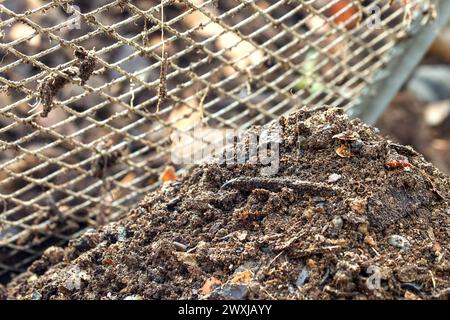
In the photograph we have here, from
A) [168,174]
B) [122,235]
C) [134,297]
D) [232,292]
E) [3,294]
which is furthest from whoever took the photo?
[168,174]

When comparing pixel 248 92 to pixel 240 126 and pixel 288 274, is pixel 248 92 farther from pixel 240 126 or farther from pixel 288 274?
pixel 288 274

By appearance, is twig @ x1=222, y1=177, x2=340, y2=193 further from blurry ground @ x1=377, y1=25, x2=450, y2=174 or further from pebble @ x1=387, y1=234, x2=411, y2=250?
blurry ground @ x1=377, y1=25, x2=450, y2=174

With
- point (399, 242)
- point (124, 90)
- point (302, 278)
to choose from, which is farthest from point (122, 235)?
point (124, 90)

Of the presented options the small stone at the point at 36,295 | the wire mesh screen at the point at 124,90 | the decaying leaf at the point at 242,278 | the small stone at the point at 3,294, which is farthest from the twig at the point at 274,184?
the small stone at the point at 3,294

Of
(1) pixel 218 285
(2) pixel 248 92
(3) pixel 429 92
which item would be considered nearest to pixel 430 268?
(1) pixel 218 285

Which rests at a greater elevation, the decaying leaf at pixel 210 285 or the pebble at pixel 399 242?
the pebble at pixel 399 242

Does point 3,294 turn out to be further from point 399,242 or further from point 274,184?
point 399,242

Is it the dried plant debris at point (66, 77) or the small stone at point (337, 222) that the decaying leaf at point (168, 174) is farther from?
the small stone at point (337, 222)
